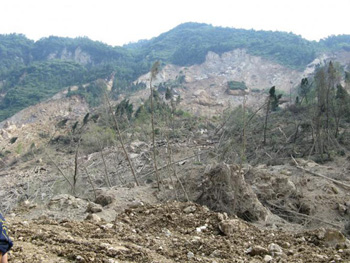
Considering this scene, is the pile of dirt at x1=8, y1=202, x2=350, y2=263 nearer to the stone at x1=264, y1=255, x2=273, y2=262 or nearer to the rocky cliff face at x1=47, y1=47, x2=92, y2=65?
the stone at x1=264, y1=255, x2=273, y2=262

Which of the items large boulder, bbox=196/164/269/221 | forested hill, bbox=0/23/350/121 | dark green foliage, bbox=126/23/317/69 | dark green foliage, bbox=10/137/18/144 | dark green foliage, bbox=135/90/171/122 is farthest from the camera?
dark green foliage, bbox=126/23/317/69

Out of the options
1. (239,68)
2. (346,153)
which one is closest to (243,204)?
(346,153)

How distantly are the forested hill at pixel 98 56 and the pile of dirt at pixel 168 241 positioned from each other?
4020 cm

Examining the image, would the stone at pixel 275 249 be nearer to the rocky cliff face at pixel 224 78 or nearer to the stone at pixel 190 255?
the stone at pixel 190 255

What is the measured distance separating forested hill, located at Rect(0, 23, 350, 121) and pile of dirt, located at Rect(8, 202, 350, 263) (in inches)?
1583

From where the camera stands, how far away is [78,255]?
2885 millimetres

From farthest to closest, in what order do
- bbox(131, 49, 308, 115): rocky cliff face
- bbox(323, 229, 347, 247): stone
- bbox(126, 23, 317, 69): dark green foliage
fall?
bbox(126, 23, 317, 69): dark green foliage, bbox(131, 49, 308, 115): rocky cliff face, bbox(323, 229, 347, 247): stone

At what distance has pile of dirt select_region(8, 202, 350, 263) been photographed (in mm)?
3047

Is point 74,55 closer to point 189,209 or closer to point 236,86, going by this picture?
point 236,86

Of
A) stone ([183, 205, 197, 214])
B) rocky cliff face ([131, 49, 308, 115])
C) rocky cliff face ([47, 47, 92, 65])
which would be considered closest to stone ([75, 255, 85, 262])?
stone ([183, 205, 197, 214])

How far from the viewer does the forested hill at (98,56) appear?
5009 cm

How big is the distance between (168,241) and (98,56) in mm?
75860

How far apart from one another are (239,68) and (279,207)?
50629mm

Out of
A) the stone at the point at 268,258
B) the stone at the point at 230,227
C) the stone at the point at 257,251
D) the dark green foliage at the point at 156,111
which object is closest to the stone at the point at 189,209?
the stone at the point at 230,227
